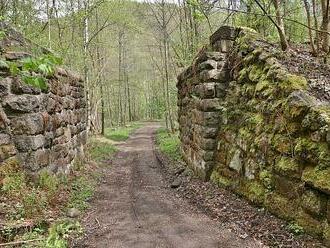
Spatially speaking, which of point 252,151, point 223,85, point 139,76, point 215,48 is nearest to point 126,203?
point 252,151

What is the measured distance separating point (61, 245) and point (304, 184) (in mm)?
3321

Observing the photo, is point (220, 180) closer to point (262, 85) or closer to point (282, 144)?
point (262, 85)

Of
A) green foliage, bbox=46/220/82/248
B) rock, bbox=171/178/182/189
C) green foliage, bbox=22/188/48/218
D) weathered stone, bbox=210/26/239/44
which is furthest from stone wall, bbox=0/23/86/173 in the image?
weathered stone, bbox=210/26/239/44

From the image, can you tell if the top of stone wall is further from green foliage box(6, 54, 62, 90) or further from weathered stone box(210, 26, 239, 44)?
weathered stone box(210, 26, 239, 44)

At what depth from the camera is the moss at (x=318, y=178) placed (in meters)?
4.34

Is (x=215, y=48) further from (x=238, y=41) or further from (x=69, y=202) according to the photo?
(x=69, y=202)

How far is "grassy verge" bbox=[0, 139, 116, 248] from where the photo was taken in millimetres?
4516

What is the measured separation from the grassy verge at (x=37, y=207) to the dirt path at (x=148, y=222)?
14.4 inches

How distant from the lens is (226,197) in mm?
6848

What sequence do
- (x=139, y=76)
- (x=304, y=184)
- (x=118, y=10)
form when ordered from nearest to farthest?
(x=304, y=184)
(x=118, y=10)
(x=139, y=76)

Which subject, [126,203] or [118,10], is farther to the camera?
[118,10]

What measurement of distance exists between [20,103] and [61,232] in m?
2.39

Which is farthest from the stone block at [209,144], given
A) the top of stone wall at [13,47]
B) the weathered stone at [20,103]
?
the top of stone wall at [13,47]

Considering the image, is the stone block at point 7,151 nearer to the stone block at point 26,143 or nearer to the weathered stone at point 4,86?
the stone block at point 26,143
